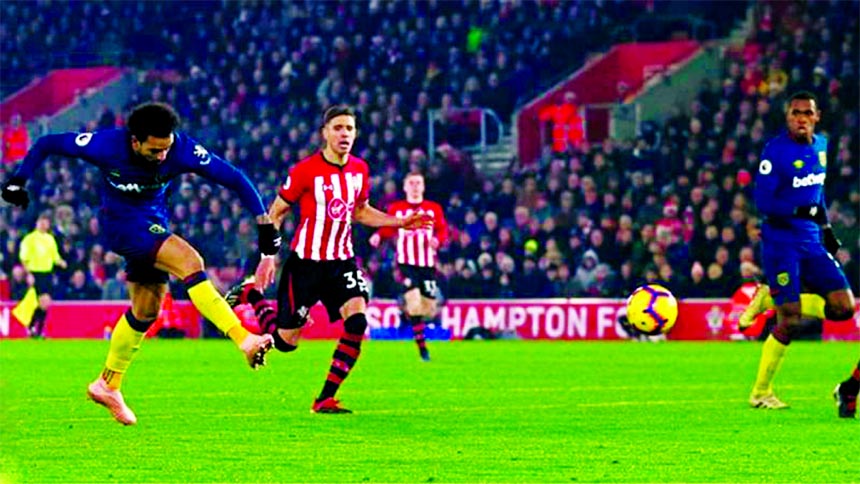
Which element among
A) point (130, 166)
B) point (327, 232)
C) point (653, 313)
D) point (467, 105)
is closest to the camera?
point (130, 166)

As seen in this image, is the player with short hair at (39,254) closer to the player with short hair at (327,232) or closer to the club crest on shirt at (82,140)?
the player with short hair at (327,232)

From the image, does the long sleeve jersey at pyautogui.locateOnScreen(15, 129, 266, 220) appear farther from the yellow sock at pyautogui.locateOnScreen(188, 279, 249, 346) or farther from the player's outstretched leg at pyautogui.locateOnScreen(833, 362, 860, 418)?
the player's outstretched leg at pyautogui.locateOnScreen(833, 362, 860, 418)

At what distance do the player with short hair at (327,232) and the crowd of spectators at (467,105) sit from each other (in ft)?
47.5

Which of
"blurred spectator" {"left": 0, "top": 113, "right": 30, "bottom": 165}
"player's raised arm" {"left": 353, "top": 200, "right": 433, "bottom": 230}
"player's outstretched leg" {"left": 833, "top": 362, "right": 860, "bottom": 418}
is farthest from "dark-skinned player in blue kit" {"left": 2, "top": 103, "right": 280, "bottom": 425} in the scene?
"blurred spectator" {"left": 0, "top": 113, "right": 30, "bottom": 165}

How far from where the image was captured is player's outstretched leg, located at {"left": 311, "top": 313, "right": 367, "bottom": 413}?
13.2 metres

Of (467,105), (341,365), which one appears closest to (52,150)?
(341,365)

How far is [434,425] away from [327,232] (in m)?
2.09

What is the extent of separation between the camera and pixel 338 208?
13844mm

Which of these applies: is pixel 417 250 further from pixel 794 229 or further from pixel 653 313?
pixel 794 229

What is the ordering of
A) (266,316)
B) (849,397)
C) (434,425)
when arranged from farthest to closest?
(266,316) → (849,397) → (434,425)

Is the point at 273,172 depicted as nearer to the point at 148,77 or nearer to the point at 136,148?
the point at 148,77

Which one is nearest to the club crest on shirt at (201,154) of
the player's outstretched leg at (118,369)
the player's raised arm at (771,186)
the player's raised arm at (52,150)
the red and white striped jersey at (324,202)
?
the player's raised arm at (52,150)

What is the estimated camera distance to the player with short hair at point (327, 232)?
13609mm

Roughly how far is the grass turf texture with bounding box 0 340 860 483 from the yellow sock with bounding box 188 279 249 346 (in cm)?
63
